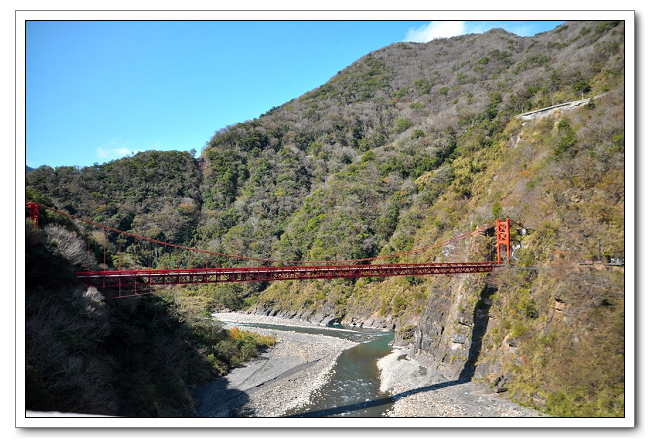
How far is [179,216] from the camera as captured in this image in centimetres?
4328

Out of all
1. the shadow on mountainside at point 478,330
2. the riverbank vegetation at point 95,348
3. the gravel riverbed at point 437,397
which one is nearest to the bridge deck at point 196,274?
the riverbank vegetation at point 95,348

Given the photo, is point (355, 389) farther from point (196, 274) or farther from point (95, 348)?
point (95, 348)

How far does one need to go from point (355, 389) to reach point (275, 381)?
335 centimetres

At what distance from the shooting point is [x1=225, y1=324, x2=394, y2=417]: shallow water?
1118 centimetres

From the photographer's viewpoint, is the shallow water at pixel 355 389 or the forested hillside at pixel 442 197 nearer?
the forested hillside at pixel 442 197

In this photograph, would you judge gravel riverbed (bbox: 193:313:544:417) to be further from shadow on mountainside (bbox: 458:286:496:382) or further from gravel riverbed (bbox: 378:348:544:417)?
shadow on mountainside (bbox: 458:286:496:382)

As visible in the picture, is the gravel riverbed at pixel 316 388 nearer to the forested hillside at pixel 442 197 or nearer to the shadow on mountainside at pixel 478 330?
the shadow on mountainside at pixel 478 330

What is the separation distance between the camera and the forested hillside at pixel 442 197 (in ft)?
30.8

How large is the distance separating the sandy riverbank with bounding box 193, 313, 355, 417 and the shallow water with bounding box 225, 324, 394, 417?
0.44m

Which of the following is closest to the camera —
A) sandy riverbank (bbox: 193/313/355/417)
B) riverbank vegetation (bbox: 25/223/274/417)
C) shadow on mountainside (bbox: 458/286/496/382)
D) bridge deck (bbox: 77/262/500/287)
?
riverbank vegetation (bbox: 25/223/274/417)

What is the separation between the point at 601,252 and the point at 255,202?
3944 centimetres

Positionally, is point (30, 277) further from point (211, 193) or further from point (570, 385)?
point (211, 193)

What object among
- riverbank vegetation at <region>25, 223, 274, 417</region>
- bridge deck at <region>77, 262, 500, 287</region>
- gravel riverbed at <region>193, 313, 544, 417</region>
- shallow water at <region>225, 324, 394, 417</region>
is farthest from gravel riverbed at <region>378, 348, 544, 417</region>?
riverbank vegetation at <region>25, 223, 274, 417</region>
